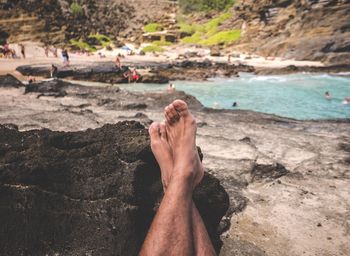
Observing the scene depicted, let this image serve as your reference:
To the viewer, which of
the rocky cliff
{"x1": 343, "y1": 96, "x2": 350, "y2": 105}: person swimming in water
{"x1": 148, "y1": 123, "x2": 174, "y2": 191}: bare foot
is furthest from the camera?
the rocky cliff

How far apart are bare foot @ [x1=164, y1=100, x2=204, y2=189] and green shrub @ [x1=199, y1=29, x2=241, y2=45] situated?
4501 centimetres

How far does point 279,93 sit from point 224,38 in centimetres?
3024

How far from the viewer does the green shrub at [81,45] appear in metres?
38.0

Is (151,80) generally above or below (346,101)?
above

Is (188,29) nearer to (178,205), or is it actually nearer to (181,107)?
(181,107)

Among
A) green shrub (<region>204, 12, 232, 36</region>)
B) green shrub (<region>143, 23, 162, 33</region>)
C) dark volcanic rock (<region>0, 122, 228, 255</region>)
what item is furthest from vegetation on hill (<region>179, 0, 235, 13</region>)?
dark volcanic rock (<region>0, 122, 228, 255</region>)

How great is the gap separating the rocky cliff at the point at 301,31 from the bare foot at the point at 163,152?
96.5 feet

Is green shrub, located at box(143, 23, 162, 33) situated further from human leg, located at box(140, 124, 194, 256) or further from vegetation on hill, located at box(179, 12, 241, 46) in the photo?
human leg, located at box(140, 124, 194, 256)

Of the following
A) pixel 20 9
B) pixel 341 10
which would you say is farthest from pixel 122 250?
pixel 20 9

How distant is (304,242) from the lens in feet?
9.36

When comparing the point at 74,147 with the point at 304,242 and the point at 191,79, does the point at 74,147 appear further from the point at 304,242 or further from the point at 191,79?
the point at 191,79

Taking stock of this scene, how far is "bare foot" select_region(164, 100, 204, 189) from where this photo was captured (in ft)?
7.08

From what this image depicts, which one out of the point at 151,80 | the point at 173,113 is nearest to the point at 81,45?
the point at 151,80

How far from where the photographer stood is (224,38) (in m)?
48.3
